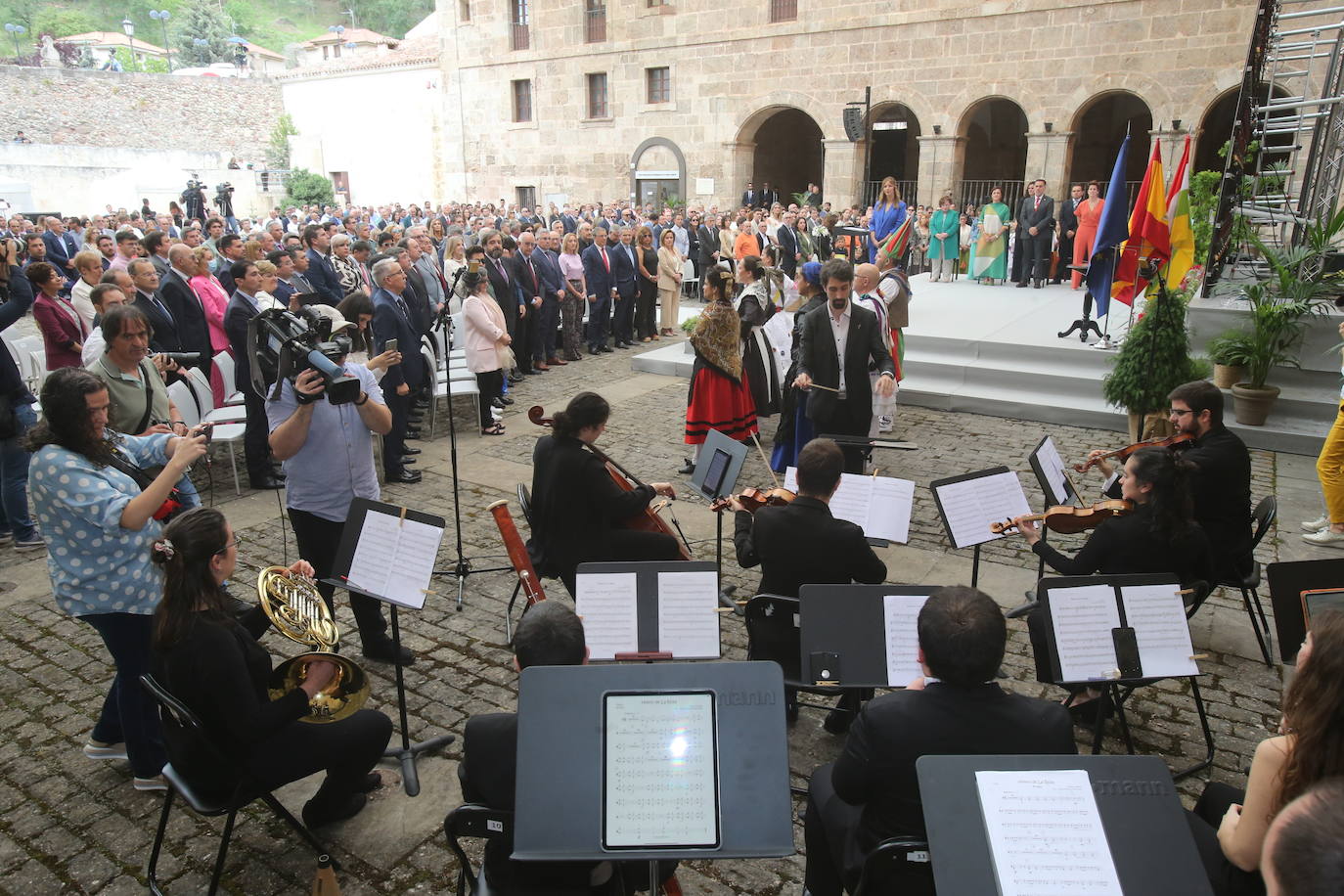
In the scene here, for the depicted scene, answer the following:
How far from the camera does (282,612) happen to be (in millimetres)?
3398

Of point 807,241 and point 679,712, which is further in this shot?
point 807,241

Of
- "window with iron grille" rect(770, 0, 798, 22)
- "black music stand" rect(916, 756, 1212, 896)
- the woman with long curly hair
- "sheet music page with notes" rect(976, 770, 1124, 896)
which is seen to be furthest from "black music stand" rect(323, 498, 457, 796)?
"window with iron grille" rect(770, 0, 798, 22)

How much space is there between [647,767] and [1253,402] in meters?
8.61

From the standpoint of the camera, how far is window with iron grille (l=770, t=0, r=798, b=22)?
2417 cm

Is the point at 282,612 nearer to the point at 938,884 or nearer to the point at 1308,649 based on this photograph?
the point at 938,884

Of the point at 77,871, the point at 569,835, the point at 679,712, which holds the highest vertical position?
the point at 679,712

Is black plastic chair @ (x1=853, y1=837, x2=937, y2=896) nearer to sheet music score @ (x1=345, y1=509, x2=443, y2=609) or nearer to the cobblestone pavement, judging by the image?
the cobblestone pavement

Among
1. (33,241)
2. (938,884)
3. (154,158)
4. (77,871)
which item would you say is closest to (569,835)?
(938,884)

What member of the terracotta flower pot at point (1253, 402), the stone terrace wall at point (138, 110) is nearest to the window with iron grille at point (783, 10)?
the terracotta flower pot at point (1253, 402)

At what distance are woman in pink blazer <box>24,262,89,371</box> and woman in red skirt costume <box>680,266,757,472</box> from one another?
4.92 meters

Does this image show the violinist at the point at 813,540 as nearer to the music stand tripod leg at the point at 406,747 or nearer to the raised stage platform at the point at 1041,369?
the music stand tripod leg at the point at 406,747

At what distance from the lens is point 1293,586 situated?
11.4ft

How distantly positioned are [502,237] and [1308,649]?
10.8 meters

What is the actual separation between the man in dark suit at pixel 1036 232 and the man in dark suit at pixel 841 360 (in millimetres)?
10847
